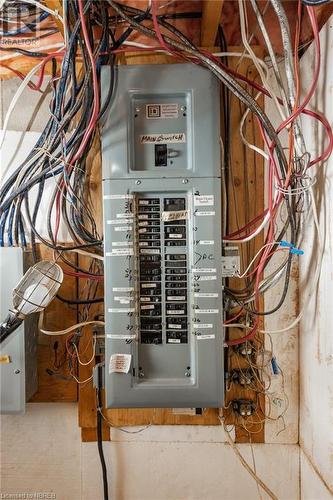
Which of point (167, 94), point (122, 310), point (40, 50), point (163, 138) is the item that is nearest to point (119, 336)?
point (122, 310)

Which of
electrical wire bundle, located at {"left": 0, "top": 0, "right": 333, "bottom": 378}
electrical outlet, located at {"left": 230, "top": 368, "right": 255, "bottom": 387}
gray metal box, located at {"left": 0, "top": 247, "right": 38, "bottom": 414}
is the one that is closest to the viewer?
electrical wire bundle, located at {"left": 0, "top": 0, "right": 333, "bottom": 378}

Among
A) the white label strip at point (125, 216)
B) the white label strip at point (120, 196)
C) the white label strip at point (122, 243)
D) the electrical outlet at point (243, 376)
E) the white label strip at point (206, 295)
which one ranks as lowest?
the electrical outlet at point (243, 376)

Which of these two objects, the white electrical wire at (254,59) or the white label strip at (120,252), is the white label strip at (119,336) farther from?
the white electrical wire at (254,59)

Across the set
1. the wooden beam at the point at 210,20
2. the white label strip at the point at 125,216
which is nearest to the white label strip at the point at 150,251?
the white label strip at the point at 125,216

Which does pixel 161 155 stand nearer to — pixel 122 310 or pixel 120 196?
pixel 120 196

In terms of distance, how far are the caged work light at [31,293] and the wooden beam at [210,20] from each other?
88cm

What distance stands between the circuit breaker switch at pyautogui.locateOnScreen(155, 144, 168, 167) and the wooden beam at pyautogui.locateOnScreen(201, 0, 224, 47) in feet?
1.33

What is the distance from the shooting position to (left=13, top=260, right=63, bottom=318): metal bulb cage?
3.13 ft

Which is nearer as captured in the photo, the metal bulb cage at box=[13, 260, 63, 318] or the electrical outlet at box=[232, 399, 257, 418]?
the metal bulb cage at box=[13, 260, 63, 318]

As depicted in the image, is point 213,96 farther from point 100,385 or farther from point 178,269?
A: point 100,385

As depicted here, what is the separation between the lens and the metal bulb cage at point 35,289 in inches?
37.5

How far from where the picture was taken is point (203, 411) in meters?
1.18

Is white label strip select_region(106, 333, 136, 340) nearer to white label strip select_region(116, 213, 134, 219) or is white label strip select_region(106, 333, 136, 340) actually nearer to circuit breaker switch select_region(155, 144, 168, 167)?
white label strip select_region(116, 213, 134, 219)

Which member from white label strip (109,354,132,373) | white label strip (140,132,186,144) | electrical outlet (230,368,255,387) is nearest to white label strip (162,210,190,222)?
white label strip (140,132,186,144)
